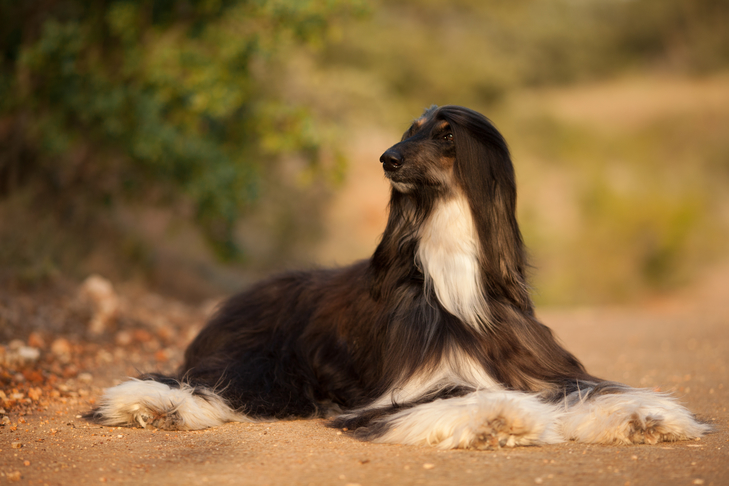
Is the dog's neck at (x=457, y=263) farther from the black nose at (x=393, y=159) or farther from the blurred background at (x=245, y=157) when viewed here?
the blurred background at (x=245, y=157)

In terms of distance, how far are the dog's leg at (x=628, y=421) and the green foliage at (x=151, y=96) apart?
590 centimetres

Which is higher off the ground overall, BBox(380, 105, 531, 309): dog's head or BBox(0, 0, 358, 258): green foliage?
BBox(0, 0, 358, 258): green foliage

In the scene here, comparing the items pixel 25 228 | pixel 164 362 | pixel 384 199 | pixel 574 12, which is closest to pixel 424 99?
pixel 384 199

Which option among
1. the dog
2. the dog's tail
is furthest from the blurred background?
the dog's tail

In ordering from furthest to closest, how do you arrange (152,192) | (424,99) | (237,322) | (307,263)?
(424,99) < (152,192) < (307,263) < (237,322)

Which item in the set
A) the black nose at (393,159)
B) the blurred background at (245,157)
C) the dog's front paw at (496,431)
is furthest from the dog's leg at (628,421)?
the black nose at (393,159)

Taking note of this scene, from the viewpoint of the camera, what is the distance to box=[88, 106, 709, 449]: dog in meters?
3.66

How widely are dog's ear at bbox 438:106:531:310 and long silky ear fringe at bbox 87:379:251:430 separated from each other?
1722 millimetres

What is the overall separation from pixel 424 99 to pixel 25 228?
73.4 ft

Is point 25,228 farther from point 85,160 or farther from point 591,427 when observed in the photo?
point 591,427

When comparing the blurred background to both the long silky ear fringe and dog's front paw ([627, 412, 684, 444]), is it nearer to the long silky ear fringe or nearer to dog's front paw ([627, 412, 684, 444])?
dog's front paw ([627, 412, 684, 444])

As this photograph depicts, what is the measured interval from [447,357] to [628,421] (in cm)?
94

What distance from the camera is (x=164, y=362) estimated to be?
254 inches

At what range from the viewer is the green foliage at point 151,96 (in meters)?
8.49
